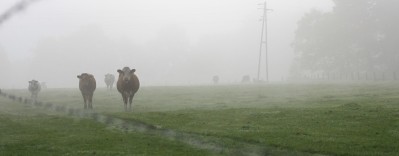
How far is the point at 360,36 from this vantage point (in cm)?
8875

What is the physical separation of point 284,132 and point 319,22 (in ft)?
271

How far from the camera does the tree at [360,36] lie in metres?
87.2

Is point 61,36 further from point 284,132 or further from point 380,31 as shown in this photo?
point 284,132

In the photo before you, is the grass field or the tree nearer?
the grass field

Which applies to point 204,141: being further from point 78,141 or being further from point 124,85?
point 124,85

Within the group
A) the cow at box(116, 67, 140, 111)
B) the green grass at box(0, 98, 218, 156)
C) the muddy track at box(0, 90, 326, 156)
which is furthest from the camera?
the cow at box(116, 67, 140, 111)

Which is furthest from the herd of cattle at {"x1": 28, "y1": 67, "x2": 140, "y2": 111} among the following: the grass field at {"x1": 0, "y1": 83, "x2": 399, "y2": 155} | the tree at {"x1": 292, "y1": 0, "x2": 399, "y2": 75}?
the tree at {"x1": 292, "y1": 0, "x2": 399, "y2": 75}

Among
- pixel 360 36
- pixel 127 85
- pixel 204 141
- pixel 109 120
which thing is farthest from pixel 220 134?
pixel 360 36

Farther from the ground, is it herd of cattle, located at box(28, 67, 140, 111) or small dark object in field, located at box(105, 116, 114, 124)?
herd of cattle, located at box(28, 67, 140, 111)

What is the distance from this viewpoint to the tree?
286 feet

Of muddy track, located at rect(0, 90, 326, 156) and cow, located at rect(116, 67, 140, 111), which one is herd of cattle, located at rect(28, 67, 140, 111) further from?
muddy track, located at rect(0, 90, 326, 156)

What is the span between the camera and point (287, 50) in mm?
181625

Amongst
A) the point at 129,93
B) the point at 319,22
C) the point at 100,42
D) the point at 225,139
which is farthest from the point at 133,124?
the point at 100,42

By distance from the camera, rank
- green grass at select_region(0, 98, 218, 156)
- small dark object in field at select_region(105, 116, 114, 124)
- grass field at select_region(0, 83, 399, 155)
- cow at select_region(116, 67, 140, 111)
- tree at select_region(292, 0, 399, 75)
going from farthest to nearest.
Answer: tree at select_region(292, 0, 399, 75) → cow at select_region(116, 67, 140, 111) → small dark object in field at select_region(105, 116, 114, 124) → grass field at select_region(0, 83, 399, 155) → green grass at select_region(0, 98, 218, 156)
